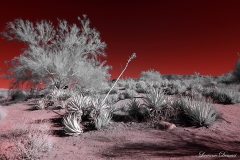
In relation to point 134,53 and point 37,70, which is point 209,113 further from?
point 37,70

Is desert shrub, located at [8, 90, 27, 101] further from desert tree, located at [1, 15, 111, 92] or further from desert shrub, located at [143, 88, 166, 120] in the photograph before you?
desert shrub, located at [143, 88, 166, 120]

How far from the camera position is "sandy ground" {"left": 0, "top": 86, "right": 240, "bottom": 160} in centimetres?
435

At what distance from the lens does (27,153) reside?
433 centimetres

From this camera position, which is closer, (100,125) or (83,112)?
(100,125)

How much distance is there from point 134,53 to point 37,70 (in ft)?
30.2

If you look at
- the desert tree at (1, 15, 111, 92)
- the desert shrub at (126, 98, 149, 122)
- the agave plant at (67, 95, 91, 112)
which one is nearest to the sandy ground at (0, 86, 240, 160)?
the desert shrub at (126, 98, 149, 122)

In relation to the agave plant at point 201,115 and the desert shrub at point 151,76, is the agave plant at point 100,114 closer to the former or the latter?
the agave plant at point 201,115

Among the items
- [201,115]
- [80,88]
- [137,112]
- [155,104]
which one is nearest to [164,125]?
[155,104]

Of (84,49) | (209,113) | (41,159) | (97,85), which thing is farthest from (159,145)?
(84,49)

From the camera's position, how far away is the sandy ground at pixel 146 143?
4.35 meters

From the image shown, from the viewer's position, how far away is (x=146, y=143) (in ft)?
16.7

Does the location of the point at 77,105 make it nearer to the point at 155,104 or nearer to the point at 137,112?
the point at 137,112

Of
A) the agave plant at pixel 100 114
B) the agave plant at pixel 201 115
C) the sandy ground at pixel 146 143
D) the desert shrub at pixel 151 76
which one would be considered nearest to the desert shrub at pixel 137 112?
the sandy ground at pixel 146 143

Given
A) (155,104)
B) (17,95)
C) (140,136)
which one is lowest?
(140,136)
